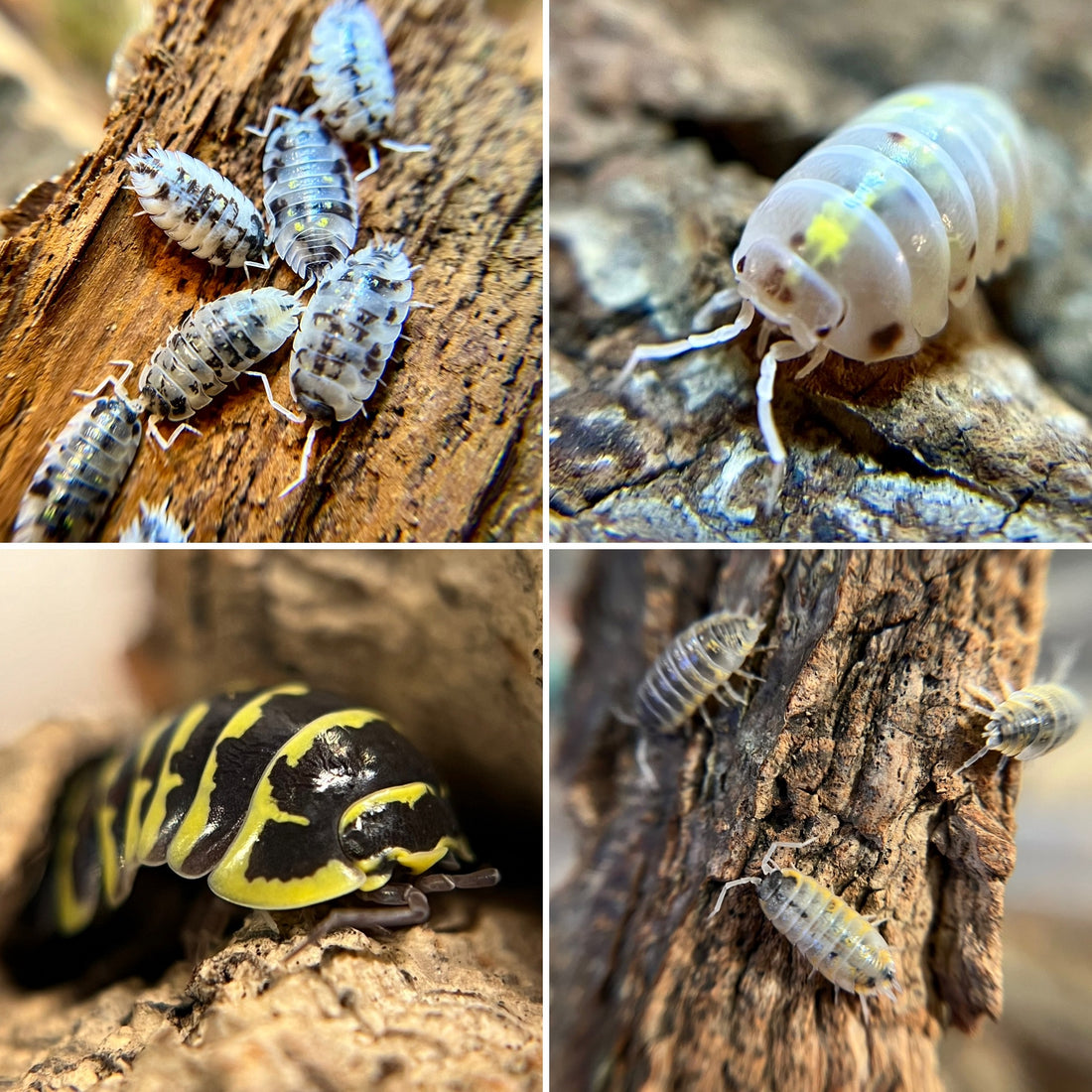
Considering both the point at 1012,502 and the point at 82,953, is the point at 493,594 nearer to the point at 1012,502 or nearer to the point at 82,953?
the point at 1012,502

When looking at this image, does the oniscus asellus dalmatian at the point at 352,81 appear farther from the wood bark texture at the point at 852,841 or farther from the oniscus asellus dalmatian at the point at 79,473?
the wood bark texture at the point at 852,841

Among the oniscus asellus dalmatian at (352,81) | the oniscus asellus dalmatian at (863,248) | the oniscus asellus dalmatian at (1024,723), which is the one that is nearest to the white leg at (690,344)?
the oniscus asellus dalmatian at (863,248)

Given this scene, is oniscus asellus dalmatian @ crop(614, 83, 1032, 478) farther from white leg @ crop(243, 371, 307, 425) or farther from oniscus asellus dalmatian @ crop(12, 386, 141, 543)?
oniscus asellus dalmatian @ crop(12, 386, 141, 543)

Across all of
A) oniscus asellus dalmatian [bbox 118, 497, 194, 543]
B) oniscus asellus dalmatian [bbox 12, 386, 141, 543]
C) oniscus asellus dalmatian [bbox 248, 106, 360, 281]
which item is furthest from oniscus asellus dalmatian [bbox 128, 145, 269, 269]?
oniscus asellus dalmatian [bbox 118, 497, 194, 543]

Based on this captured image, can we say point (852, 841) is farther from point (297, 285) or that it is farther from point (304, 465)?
point (297, 285)

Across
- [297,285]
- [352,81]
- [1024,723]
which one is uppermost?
[352,81]

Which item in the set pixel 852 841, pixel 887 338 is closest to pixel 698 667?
pixel 852 841
